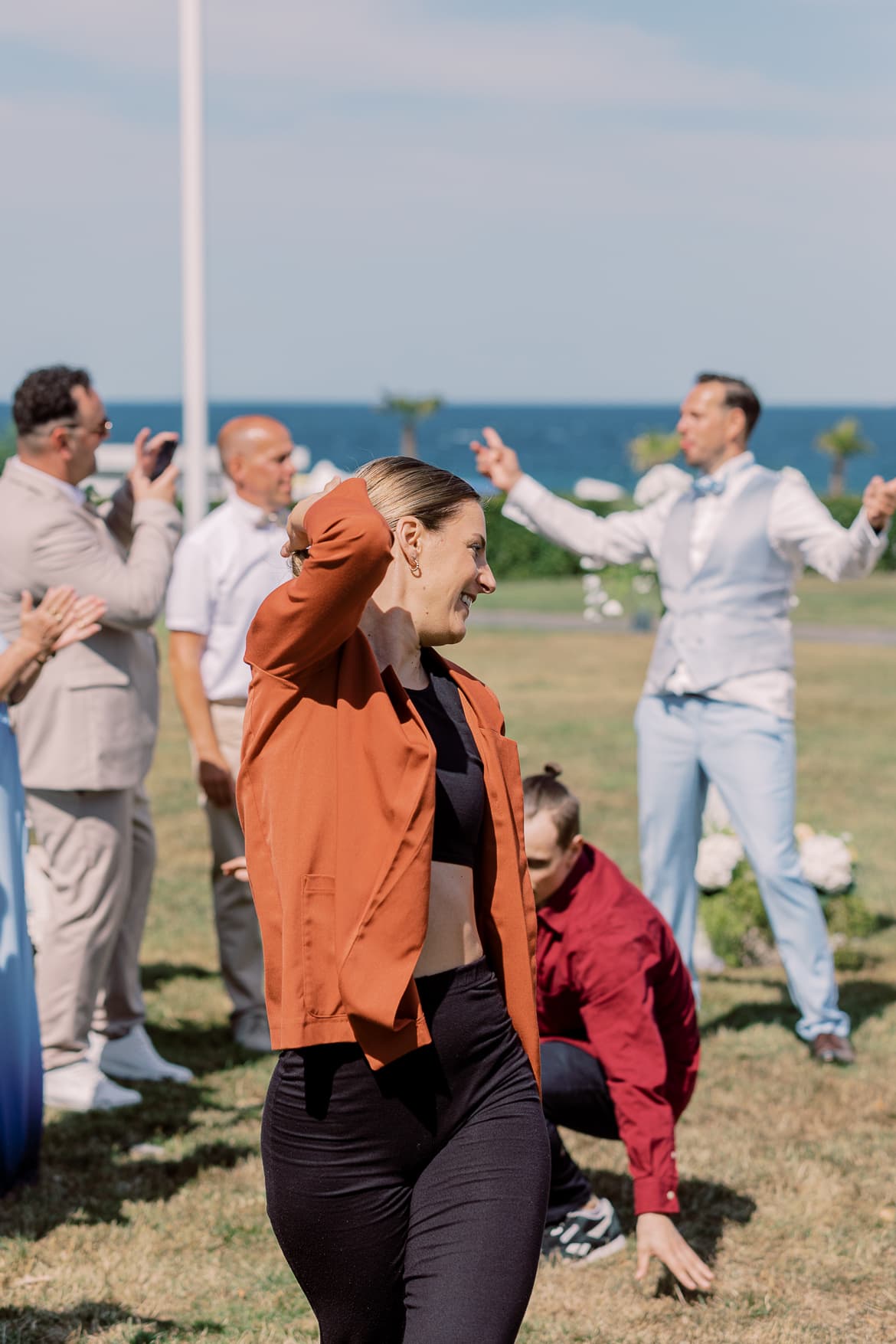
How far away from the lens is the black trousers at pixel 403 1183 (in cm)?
250

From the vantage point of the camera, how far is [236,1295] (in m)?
4.15

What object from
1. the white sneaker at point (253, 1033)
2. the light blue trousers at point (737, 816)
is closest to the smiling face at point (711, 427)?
the light blue trousers at point (737, 816)

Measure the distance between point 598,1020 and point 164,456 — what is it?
2.67 meters

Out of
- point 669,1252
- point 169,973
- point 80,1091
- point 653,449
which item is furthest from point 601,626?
point 669,1252

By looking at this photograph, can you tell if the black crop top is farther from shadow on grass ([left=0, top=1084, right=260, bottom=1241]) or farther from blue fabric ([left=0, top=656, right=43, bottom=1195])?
shadow on grass ([left=0, top=1084, right=260, bottom=1241])

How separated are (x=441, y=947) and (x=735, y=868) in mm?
5182

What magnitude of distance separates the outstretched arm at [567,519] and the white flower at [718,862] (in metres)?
1.80

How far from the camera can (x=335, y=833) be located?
2.50 m

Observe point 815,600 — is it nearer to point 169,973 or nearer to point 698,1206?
point 169,973

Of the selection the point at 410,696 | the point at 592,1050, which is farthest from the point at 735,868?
the point at 410,696

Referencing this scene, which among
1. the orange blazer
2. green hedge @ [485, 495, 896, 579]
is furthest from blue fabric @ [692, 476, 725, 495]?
green hedge @ [485, 495, 896, 579]

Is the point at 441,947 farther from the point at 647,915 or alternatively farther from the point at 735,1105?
the point at 735,1105

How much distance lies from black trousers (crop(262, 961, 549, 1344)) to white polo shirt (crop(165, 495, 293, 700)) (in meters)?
3.56

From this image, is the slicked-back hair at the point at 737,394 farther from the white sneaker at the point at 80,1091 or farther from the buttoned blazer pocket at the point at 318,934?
the buttoned blazer pocket at the point at 318,934
